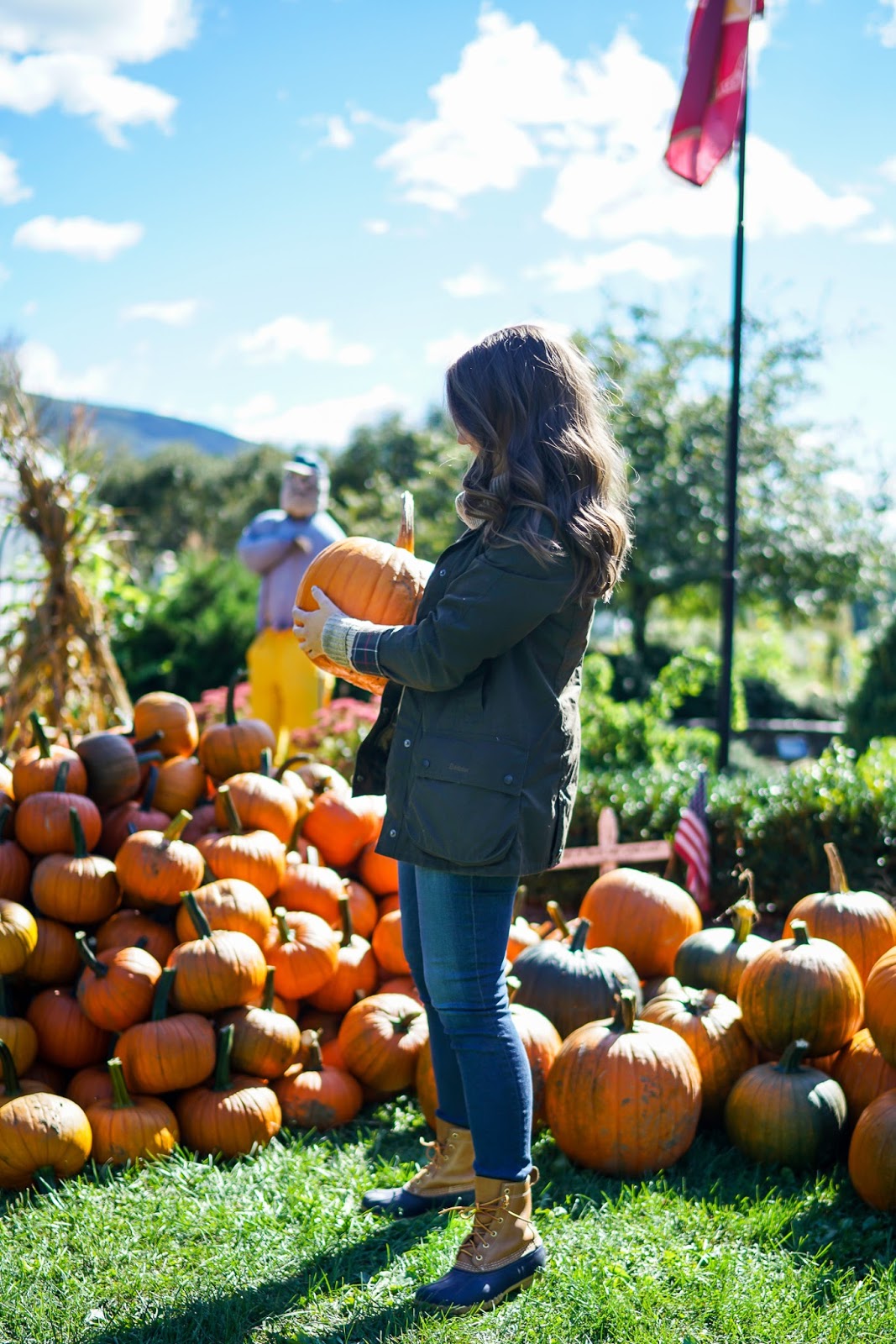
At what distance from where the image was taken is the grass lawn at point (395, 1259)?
89.7 inches

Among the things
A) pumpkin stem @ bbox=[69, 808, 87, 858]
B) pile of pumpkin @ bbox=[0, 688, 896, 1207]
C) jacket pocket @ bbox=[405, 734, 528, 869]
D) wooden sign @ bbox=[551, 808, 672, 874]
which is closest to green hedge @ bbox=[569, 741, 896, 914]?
wooden sign @ bbox=[551, 808, 672, 874]

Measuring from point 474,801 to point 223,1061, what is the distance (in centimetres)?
141

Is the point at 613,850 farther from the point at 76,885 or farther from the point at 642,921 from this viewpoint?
the point at 76,885

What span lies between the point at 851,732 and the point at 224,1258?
688 cm

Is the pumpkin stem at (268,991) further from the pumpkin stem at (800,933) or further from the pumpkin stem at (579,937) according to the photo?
the pumpkin stem at (800,933)

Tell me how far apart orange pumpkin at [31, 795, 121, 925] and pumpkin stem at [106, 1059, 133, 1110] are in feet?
1.74

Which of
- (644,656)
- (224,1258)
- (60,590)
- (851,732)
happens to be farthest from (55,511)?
(644,656)

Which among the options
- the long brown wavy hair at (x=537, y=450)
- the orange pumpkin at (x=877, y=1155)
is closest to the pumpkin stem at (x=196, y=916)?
the long brown wavy hair at (x=537, y=450)

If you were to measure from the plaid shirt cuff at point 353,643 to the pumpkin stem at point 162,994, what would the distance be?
121 cm

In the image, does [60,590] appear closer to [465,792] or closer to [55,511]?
[55,511]

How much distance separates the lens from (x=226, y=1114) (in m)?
3.09

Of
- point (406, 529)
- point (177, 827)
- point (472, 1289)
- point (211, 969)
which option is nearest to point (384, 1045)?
point (211, 969)

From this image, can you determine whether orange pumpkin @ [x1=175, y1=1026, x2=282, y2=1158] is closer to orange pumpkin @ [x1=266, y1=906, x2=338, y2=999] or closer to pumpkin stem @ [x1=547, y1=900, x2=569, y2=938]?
orange pumpkin @ [x1=266, y1=906, x2=338, y2=999]

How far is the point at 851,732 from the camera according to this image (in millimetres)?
8375
